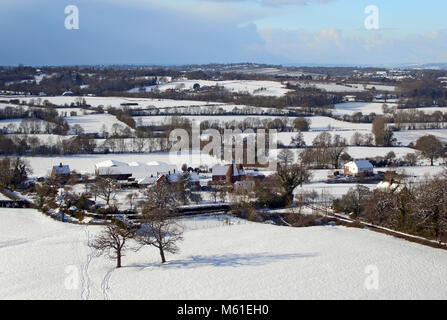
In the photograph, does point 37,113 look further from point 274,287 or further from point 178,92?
point 274,287

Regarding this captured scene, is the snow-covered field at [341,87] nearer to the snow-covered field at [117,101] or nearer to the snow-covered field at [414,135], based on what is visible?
the snow-covered field at [117,101]

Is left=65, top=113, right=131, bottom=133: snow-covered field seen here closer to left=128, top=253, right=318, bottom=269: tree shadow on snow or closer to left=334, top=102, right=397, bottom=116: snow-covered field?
left=334, top=102, right=397, bottom=116: snow-covered field

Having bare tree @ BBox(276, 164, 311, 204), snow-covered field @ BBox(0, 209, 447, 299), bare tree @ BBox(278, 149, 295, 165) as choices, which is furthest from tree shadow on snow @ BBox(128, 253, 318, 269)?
bare tree @ BBox(278, 149, 295, 165)

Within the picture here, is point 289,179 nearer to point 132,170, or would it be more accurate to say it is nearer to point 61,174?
point 132,170

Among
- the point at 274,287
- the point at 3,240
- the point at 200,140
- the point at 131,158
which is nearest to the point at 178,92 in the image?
the point at 200,140

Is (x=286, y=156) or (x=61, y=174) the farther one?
(x=286, y=156)

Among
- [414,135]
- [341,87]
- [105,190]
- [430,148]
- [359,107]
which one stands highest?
[341,87]

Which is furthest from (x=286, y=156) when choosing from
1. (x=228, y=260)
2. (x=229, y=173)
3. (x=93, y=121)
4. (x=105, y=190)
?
(x=93, y=121)
